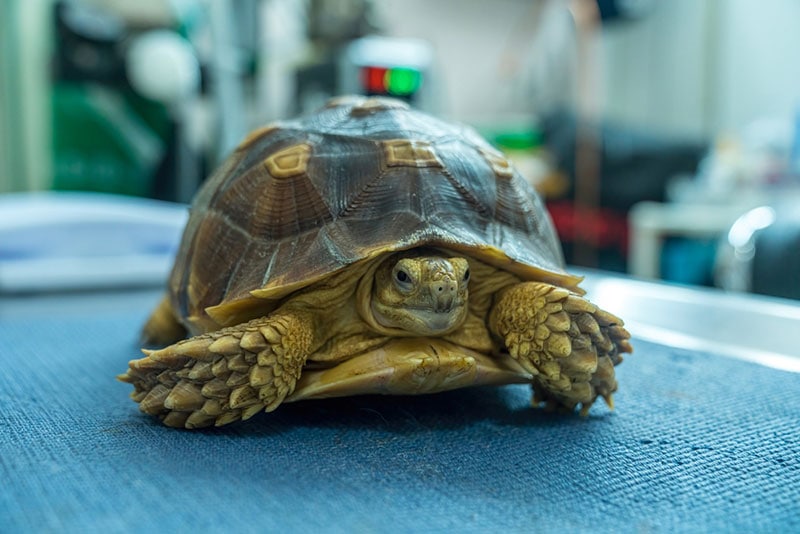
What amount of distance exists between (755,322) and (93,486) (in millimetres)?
1656

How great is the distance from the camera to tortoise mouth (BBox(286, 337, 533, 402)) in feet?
3.71

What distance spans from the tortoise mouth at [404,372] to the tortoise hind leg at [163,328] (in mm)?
585

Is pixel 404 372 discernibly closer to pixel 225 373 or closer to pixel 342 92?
pixel 225 373

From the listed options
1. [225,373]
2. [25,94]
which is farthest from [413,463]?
[25,94]

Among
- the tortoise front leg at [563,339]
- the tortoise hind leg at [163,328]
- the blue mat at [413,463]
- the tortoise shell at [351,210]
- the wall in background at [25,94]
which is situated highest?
the wall in background at [25,94]

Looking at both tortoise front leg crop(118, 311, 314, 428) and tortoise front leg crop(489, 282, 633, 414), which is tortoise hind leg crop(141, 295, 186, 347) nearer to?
tortoise front leg crop(118, 311, 314, 428)

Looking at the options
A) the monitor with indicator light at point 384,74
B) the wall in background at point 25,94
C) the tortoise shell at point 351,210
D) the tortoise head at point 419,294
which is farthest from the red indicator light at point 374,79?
the tortoise head at point 419,294

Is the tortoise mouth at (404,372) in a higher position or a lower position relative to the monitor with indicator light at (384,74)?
lower

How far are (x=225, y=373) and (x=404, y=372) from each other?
26 cm

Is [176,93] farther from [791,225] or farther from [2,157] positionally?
[791,225]

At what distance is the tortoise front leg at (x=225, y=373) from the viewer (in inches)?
42.9

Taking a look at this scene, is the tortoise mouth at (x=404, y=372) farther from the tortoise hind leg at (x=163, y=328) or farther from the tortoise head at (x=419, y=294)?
the tortoise hind leg at (x=163, y=328)

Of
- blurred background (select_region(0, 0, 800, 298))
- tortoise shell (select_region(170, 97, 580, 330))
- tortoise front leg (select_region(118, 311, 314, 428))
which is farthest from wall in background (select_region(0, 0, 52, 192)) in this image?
tortoise front leg (select_region(118, 311, 314, 428))

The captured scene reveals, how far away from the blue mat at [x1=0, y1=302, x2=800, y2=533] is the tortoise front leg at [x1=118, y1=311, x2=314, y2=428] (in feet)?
0.10
